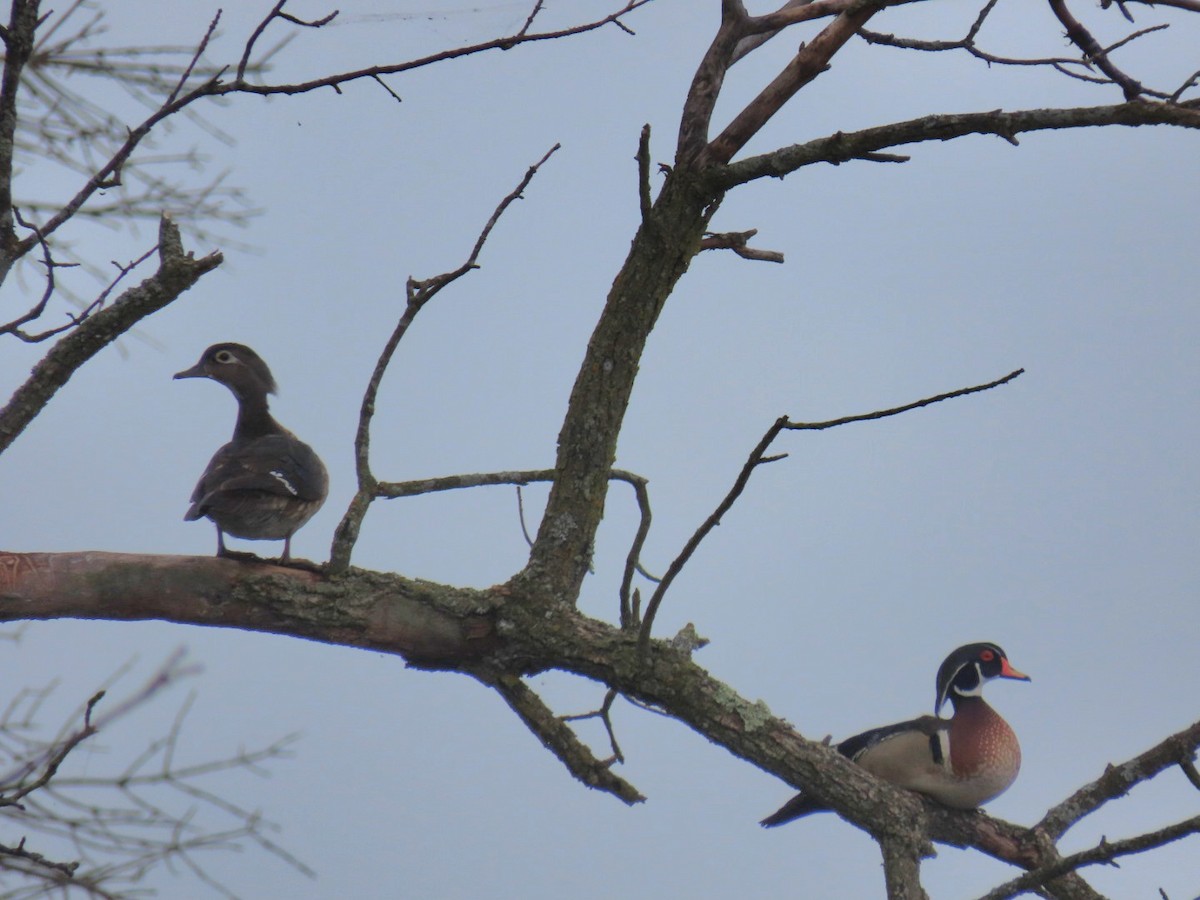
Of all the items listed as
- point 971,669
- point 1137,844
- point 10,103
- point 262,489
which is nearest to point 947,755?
point 971,669

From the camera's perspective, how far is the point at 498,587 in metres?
3.29

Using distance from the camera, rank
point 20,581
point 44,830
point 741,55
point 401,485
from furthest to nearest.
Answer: point 741,55 < point 401,485 < point 20,581 < point 44,830

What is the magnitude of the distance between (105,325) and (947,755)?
2.52 metres

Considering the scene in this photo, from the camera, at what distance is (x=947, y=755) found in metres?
3.78

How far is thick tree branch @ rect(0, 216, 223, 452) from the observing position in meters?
3.01

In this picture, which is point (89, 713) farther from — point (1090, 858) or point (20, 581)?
point (1090, 858)

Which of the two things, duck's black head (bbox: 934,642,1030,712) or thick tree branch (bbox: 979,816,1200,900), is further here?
duck's black head (bbox: 934,642,1030,712)

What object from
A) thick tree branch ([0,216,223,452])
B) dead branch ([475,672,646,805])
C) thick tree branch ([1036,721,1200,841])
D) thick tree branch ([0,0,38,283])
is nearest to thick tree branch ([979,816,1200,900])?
thick tree branch ([1036,721,1200,841])

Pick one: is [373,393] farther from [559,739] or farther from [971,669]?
[971,669]

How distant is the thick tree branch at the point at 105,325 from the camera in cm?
301

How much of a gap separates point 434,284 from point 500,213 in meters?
0.24

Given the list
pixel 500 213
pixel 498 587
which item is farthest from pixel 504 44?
pixel 498 587

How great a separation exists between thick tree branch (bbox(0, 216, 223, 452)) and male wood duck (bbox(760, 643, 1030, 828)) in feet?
6.72

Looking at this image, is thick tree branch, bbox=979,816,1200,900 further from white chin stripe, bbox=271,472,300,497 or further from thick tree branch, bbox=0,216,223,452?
thick tree branch, bbox=0,216,223,452
